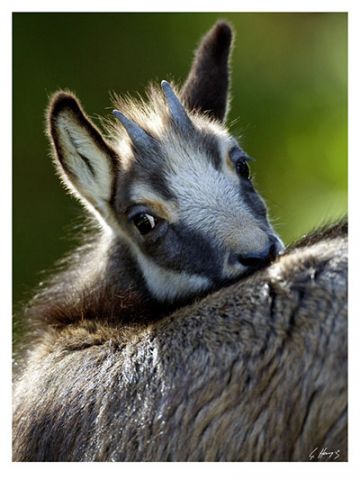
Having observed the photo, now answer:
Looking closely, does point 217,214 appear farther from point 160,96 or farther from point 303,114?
point 303,114

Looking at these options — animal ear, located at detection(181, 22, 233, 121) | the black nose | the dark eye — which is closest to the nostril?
the black nose

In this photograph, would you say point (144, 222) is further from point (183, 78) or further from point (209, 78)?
point (183, 78)

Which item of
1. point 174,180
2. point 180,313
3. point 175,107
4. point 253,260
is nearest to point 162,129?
point 175,107

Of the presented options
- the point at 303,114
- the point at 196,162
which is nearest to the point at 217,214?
the point at 196,162

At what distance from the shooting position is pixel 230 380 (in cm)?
305

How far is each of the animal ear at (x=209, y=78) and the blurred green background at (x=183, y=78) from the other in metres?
0.10

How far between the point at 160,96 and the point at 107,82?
396mm

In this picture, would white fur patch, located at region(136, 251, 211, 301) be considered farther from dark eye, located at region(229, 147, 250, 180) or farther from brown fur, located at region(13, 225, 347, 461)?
dark eye, located at region(229, 147, 250, 180)

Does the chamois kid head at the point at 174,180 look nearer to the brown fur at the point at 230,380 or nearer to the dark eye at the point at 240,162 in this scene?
the dark eye at the point at 240,162

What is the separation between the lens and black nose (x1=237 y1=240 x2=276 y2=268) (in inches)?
134
